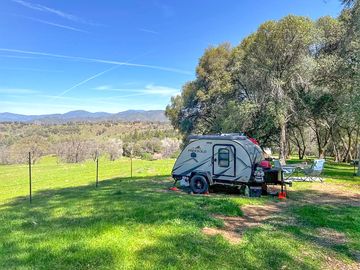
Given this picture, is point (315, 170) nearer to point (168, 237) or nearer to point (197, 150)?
point (197, 150)

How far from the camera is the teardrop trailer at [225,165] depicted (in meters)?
11.8

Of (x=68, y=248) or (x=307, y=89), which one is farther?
(x=307, y=89)

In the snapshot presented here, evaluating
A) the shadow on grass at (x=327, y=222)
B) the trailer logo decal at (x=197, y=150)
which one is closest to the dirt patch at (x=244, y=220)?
the shadow on grass at (x=327, y=222)

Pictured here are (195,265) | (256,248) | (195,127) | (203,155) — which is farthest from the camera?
(195,127)

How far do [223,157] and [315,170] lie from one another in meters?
6.18

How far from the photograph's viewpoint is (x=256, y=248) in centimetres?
621

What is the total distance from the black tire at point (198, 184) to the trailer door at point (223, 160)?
1.75 feet

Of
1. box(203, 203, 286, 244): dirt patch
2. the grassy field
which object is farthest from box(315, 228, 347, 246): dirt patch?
box(203, 203, 286, 244): dirt patch

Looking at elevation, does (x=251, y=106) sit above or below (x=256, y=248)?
above

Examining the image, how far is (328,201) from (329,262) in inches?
238

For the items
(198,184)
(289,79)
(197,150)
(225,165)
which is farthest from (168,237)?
(289,79)

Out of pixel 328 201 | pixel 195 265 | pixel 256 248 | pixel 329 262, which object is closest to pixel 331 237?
pixel 329 262

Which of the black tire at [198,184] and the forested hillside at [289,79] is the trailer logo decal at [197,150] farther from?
the forested hillside at [289,79]

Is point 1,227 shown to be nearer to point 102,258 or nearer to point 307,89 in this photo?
point 102,258
